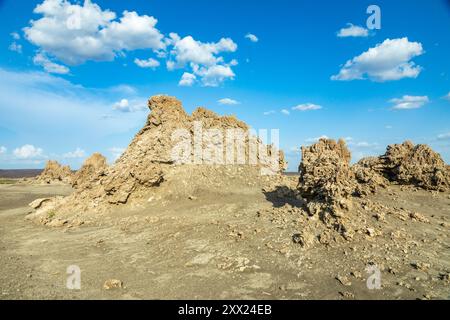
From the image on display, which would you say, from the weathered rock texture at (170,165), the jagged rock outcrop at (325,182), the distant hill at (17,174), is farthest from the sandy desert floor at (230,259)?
A: the distant hill at (17,174)

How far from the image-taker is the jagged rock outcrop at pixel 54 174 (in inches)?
1666

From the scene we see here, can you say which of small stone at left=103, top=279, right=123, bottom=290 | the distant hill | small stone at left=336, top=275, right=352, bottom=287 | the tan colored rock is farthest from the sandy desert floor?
the distant hill

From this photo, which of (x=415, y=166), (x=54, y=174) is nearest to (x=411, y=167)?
(x=415, y=166)

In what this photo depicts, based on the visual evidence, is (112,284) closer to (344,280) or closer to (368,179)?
(344,280)

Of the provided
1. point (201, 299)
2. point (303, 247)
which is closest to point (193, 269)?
point (201, 299)

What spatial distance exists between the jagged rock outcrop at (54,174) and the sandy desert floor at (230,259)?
97.7 feet

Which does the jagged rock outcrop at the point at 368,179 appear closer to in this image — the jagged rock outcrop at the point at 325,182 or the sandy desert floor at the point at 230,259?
the sandy desert floor at the point at 230,259

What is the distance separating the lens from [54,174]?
42938 millimetres

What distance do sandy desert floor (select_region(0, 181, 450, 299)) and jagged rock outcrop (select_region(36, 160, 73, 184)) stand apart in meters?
29.8

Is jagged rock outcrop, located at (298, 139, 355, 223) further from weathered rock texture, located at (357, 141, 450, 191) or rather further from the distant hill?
the distant hill

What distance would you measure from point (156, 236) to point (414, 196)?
34.4 ft

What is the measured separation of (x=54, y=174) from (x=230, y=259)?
39.3m

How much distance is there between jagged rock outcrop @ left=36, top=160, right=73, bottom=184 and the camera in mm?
42312

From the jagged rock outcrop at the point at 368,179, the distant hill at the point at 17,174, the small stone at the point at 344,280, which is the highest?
the jagged rock outcrop at the point at 368,179
